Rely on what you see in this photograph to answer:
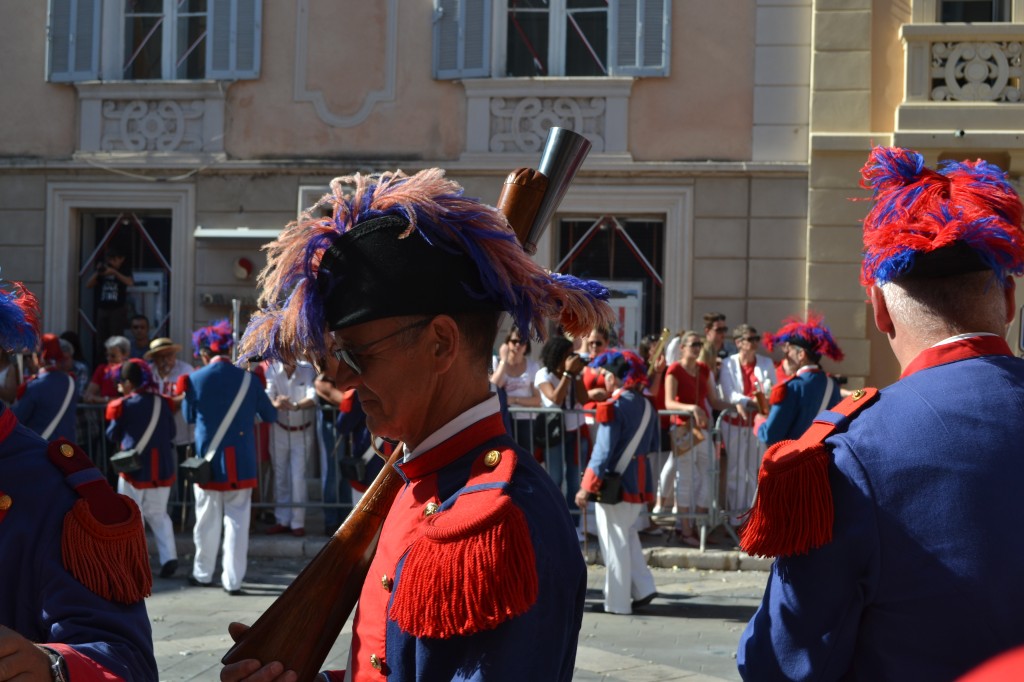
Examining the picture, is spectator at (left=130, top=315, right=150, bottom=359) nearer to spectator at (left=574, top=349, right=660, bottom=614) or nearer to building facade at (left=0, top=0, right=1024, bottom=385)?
building facade at (left=0, top=0, right=1024, bottom=385)

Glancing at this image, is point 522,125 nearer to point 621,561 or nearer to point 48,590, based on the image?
point 621,561

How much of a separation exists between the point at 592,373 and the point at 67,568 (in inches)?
304

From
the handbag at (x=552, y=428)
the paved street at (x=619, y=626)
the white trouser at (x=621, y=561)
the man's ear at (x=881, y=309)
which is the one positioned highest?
the man's ear at (x=881, y=309)

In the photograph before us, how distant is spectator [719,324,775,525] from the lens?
36.3ft

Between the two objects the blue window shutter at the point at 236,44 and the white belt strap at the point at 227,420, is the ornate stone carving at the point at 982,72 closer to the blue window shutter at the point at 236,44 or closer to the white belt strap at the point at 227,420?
the blue window shutter at the point at 236,44

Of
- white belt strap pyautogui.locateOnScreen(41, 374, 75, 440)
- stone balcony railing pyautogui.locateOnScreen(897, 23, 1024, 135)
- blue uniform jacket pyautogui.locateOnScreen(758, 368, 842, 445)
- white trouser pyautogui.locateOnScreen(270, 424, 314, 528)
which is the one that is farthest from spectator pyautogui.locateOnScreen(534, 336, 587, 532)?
stone balcony railing pyautogui.locateOnScreen(897, 23, 1024, 135)

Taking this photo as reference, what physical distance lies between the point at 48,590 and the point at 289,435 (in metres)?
9.38

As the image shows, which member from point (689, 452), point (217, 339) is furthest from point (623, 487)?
point (217, 339)

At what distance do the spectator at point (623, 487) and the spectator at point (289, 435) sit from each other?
3.57 m

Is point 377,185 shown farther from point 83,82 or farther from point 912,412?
point 83,82

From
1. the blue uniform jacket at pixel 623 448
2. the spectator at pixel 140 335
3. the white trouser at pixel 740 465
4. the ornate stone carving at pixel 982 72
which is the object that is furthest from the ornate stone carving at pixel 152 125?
the ornate stone carving at pixel 982 72

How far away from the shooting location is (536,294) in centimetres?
254

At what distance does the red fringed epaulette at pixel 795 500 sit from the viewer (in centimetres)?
257

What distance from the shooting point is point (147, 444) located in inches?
400
